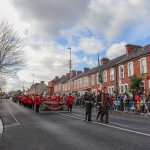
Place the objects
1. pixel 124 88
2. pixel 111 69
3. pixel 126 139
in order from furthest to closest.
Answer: pixel 111 69
pixel 124 88
pixel 126 139

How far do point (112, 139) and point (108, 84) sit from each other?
3453cm

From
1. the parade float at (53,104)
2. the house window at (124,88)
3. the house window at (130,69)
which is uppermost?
the house window at (130,69)

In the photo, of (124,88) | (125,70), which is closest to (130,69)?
(125,70)

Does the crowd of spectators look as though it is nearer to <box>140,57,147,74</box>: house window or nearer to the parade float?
the parade float

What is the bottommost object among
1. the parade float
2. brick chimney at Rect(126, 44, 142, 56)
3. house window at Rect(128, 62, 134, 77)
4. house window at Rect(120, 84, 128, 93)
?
the parade float

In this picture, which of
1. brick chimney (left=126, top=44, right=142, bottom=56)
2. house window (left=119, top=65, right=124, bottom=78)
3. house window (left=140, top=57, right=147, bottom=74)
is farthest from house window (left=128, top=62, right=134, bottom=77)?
brick chimney (left=126, top=44, right=142, bottom=56)

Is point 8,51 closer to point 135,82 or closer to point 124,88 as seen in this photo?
point 135,82

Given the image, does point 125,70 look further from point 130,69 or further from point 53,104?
point 53,104

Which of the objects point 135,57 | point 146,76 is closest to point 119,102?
point 146,76

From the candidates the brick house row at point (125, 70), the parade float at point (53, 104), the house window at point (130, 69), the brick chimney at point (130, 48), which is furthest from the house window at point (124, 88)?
the parade float at point (53, 104)

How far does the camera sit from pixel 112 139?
Result: 870 cm

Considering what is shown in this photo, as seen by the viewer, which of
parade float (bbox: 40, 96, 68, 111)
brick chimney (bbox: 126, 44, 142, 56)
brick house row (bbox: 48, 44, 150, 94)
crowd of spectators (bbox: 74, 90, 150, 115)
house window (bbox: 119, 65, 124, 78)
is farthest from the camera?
brick chimney (bbox: 126, 44, 142, 56)

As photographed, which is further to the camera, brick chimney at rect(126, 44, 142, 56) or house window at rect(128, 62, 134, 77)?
brick chimney at rect(126, 44, 142, 56)

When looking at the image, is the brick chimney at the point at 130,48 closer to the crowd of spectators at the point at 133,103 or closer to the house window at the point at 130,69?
the house window at the point at 130,69
